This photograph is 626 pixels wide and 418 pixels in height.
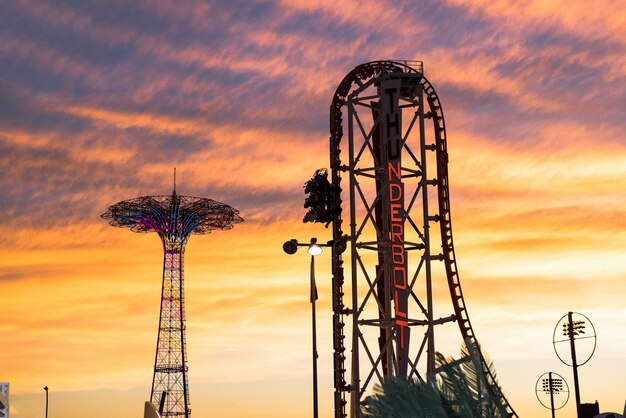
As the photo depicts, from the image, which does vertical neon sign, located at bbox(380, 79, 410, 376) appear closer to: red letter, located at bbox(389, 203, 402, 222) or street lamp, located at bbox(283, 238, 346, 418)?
red letter, located at bbox(389, 203, 402, 222)

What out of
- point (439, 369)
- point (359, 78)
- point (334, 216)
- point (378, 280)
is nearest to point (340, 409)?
point (378, 280)

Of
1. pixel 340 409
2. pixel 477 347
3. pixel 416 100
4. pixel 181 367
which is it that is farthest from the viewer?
pixel 181 367

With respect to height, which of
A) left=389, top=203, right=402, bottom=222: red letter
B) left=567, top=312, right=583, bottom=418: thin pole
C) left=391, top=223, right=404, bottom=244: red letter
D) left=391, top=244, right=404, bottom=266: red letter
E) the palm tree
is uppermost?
left=389, top=203, right=402, bottom=222: red letter

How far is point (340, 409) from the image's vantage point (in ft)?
166

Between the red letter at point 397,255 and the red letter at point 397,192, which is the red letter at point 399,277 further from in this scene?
the red letter at point 397,192

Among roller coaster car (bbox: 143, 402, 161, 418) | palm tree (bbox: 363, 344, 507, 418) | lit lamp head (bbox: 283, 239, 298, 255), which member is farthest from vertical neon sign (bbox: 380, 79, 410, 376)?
palm tree (bbox: 363, 344, 507, 418)

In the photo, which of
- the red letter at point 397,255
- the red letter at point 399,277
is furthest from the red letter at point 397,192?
the red letter at point 399,277

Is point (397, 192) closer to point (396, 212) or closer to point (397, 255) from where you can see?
point (396, 212)

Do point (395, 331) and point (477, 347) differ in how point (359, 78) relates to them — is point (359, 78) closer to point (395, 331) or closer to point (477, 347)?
point (395, 331)

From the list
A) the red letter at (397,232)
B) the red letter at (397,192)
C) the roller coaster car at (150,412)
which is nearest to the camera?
the roller coaster car at (150,412)

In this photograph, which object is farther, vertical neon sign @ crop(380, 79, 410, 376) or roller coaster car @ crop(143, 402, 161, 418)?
vertical neon sign @ crop(380, 79, 410, 376)

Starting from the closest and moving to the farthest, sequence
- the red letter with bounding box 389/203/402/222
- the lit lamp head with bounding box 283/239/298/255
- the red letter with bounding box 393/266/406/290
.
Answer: the lit lamp head with bounding box 283/239/298/255
the red letter with bounding box 393/266/406/290
the red letter with bounding box 389/203/402/222

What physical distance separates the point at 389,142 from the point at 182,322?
5519 centimetres

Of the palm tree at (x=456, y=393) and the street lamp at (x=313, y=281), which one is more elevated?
the street lamp at (x=313, y=281)
